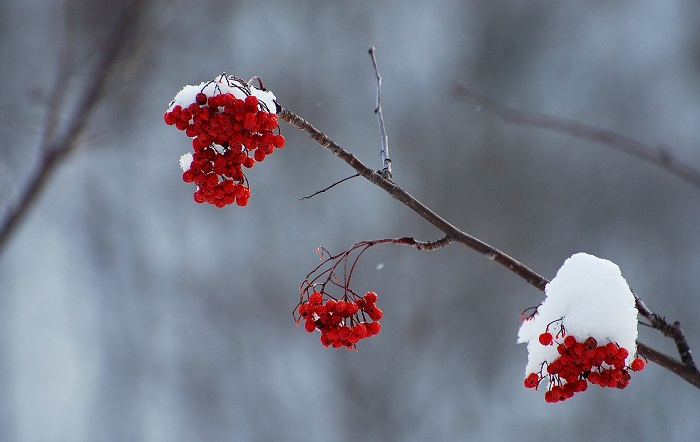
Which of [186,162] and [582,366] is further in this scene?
[186,162]

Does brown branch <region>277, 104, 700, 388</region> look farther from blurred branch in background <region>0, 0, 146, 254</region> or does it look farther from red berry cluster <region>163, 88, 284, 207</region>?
blurred branch in background <region>0, 0, 146, 254</region>

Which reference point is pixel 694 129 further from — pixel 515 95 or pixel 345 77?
pixel 345 77

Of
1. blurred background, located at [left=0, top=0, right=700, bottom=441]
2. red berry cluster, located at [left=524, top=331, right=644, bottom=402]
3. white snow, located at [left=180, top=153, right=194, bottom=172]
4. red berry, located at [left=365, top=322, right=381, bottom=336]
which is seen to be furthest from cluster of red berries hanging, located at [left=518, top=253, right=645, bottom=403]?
blurred background, located at [left=0, top=0, right=700, bottom=441]

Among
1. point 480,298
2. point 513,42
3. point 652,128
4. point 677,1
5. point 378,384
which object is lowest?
point 378,384

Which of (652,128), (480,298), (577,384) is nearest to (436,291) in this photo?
(480,298)

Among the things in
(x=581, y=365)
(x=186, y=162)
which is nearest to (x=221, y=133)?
(x=186, y=162)

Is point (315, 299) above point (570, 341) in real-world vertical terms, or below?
above

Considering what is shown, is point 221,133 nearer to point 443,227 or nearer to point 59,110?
point 443,227
